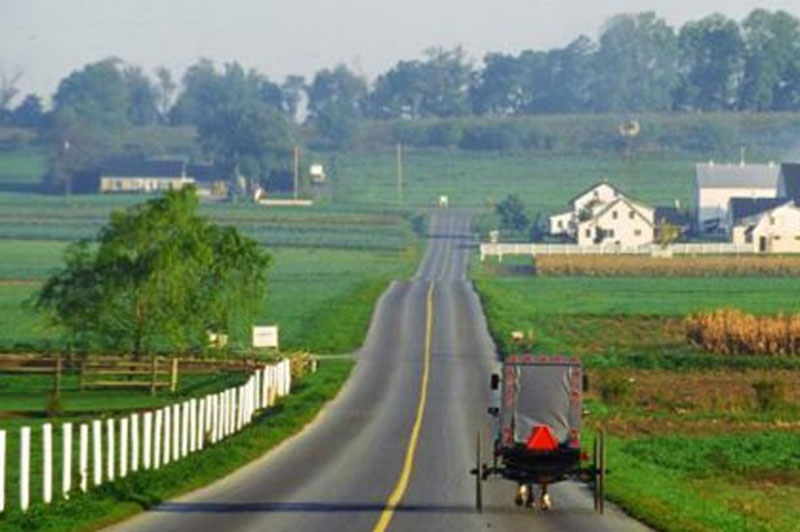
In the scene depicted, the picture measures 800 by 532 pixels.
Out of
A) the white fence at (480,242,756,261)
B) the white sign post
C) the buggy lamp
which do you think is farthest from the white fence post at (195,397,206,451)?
the white fence at (480,242,756,261)

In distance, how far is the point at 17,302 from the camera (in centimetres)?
12656

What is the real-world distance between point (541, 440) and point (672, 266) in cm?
12814

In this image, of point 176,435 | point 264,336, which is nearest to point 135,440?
point 176,435

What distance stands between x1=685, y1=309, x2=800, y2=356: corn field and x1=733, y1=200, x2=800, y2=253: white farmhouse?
87981 mm

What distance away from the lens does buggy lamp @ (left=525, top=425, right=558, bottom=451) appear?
132 feet

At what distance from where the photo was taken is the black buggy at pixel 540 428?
40.3 m

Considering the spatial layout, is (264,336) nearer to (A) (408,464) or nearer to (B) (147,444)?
(A) (408,464)

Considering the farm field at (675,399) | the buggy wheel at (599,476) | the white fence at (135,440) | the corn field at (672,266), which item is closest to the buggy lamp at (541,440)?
the buggy wheel at (599,476)

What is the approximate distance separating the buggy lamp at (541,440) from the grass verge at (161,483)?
20.2 ft

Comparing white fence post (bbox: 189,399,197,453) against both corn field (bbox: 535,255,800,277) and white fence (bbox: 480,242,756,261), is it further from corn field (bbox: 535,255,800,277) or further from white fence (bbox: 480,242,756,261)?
white fence (bbox: 480,242,756,261)

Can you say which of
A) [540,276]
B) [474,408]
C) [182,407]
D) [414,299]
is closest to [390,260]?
[540,276]

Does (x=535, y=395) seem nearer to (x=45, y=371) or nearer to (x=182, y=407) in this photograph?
(x=182, y=407)

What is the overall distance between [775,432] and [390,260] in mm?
116543

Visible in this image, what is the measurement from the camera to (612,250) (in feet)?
616
